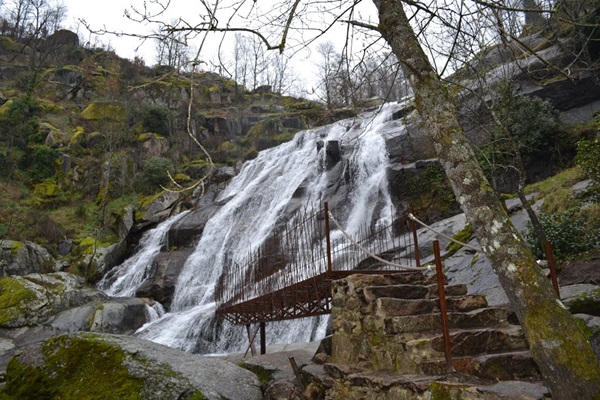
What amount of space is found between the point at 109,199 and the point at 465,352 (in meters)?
28.5

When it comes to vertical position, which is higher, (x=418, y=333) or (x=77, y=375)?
(x=418, y=333)

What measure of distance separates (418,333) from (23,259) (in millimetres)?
21452

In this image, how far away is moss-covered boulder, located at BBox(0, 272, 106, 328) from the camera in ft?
51.6

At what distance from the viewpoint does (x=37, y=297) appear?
54.2ft

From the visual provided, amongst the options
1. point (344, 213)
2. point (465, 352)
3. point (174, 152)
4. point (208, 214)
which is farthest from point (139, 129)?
point (465, 352)

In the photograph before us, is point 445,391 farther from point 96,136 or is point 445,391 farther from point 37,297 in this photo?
point 96,136

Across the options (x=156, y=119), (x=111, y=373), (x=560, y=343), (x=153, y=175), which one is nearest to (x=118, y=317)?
(x=111, y=373)

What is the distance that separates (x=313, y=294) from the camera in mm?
6691

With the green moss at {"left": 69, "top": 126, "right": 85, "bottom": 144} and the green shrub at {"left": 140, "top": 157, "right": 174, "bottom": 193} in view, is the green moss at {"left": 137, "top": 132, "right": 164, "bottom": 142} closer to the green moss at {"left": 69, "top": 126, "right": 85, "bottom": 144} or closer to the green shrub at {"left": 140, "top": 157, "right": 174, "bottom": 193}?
the green shrub at {"left": 140, "top": 157, "right": 174, "bottom": 193}

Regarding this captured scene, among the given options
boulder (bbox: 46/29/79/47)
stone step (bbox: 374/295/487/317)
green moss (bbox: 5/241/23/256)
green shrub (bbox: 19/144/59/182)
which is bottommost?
stone step (bbox: 374/295/487/317)

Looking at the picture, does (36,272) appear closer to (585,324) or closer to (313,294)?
(313,294)

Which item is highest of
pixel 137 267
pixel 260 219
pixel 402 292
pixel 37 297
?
pixel 260 219

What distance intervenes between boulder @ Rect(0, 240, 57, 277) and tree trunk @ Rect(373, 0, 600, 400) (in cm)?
2144

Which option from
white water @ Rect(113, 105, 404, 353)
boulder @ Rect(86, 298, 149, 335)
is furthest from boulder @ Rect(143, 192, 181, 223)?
boulder @ Rect(86, 298, 149, 335)
